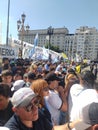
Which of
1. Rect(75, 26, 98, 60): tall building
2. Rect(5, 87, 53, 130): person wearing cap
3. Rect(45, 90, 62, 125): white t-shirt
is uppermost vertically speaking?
Rect(75, 26, 98, 60): tall building

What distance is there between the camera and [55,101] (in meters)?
4.61

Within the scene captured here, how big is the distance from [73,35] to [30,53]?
16218cm

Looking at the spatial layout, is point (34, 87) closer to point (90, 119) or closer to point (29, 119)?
point (29, 119)

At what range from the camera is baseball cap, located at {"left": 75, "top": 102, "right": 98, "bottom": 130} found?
1.91 metres

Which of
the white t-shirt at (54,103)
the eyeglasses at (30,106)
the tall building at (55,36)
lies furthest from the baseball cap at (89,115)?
the tall building at (55,36)

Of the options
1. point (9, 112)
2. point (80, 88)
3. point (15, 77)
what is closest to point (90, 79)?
point (80, 88)

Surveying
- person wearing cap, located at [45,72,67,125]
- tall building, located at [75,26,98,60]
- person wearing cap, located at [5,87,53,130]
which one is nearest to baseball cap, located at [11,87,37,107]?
person wearing cap, located at [5,87,53,130]

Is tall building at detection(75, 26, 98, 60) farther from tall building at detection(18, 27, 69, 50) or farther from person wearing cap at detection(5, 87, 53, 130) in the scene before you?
person wearing cap at detection(5, 87, 53, 130)

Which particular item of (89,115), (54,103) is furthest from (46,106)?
(89,115)

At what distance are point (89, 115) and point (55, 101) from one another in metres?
2.70

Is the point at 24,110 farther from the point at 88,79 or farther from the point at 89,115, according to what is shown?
the point at 88,79

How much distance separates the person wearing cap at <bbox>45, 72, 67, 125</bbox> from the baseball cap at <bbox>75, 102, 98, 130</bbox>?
2.33 meters

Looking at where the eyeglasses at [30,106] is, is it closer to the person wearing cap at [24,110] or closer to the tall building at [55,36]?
the person wearing cap at [24,110]

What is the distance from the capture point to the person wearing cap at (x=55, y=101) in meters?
4.59
